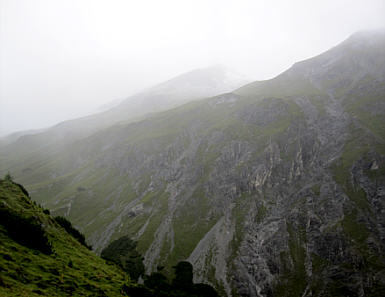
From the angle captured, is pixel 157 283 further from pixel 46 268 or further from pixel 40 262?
pixel 46 268

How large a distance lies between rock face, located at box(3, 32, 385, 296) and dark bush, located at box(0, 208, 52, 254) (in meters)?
83.3

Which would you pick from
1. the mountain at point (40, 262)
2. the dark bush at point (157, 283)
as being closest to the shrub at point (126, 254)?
the dark bush at point (157, 283)

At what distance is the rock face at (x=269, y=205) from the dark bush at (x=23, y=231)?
3278 inches

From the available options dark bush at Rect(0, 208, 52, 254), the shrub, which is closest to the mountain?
dark bush at Rect(0, 208, 52, 254)

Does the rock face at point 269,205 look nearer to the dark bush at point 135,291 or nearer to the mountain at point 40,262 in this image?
the dark bush at point 135,291

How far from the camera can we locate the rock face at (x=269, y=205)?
102m

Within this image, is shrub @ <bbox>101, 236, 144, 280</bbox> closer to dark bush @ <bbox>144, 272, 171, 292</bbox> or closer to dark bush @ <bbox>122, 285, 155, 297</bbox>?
dark bush @ <bbox>144, 272, 171, 292</bbox>

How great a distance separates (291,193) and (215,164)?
5401 centimetres

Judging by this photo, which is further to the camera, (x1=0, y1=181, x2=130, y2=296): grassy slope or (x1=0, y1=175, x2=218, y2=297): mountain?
(x1=0, y1=175, x2=218, y2=297): mountain

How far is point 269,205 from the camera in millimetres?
133375

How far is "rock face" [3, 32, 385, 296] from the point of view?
10162cm

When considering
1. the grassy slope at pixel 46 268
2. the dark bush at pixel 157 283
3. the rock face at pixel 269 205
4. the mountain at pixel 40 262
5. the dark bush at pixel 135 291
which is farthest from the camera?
the rock face at pixel 269 205

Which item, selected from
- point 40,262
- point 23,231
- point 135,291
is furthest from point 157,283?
point 40,262

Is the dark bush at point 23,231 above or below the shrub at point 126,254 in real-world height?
above
